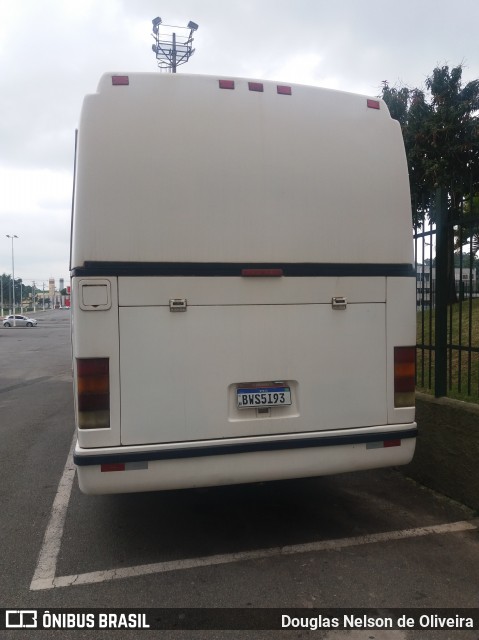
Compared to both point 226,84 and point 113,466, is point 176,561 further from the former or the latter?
point 226,84

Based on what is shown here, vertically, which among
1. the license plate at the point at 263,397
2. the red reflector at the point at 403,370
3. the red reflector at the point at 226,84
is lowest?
the license plate at the point at 263,397

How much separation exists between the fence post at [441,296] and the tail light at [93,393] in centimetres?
320

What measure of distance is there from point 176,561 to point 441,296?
3.32 meters

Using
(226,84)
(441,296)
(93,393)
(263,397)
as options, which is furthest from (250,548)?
(226,84)

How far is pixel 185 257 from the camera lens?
3.49 meters

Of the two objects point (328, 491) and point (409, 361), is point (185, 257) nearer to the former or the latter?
point (409, 361)

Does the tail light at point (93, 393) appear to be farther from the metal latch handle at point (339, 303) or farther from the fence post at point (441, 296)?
the fence post at point (441, 296)

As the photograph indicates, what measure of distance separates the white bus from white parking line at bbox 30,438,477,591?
0.61 meters

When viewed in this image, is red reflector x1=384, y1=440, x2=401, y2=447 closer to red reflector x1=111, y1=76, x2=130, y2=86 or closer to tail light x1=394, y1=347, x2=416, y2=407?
tail light x1=394, y1=347, x2=416, y2=407

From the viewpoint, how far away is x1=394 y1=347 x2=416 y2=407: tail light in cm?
390

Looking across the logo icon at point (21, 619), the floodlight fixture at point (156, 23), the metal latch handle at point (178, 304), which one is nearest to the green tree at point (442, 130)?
the floodlight fixture at point (156, 23)

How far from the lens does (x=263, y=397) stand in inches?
143

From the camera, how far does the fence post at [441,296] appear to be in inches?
198

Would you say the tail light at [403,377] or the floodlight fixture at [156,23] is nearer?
the tail light at [403,377]
